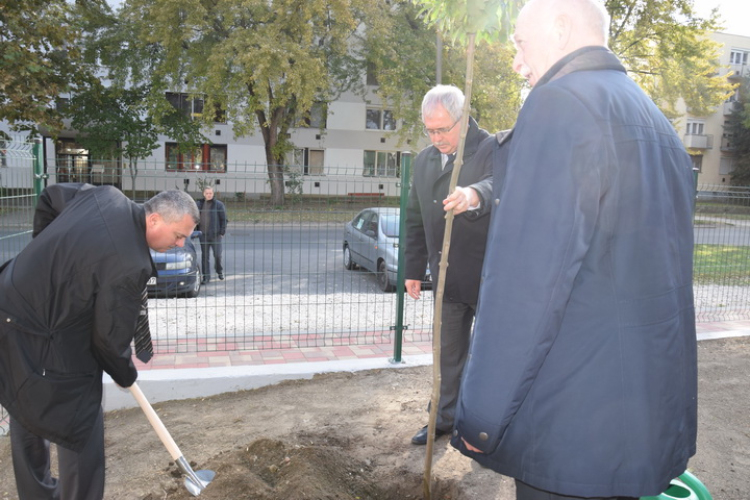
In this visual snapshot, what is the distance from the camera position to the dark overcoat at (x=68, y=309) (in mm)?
2400

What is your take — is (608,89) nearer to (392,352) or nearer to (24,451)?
(24,451)

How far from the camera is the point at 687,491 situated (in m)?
2.58

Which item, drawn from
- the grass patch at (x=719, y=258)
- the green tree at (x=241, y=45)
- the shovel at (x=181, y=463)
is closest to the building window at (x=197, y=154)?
the green tree at (x=241, y=45)

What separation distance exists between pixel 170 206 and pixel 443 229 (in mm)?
1525

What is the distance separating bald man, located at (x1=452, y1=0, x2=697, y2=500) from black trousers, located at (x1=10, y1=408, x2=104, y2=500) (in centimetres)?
196

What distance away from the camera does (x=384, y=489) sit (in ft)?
10.5

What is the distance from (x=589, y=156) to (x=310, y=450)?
102 inches

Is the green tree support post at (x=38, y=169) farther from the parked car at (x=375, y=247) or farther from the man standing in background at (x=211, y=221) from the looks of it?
the parked car at (x=375, y=247)

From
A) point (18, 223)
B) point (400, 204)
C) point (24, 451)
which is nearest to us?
point (24, 451)

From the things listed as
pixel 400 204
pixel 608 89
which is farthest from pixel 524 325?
pixel 400 204

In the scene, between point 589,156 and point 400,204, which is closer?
point 589,156

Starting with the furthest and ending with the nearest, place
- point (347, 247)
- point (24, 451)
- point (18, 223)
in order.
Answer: point (347, 247)
point (18, 223)
point (24, 451)

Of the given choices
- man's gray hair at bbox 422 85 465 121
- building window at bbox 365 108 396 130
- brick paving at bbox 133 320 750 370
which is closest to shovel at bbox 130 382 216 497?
brick paving at bbox 133 320 750 370

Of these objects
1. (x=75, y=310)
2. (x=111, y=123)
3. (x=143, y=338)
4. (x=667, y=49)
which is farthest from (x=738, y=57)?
(x=75, y=310)
